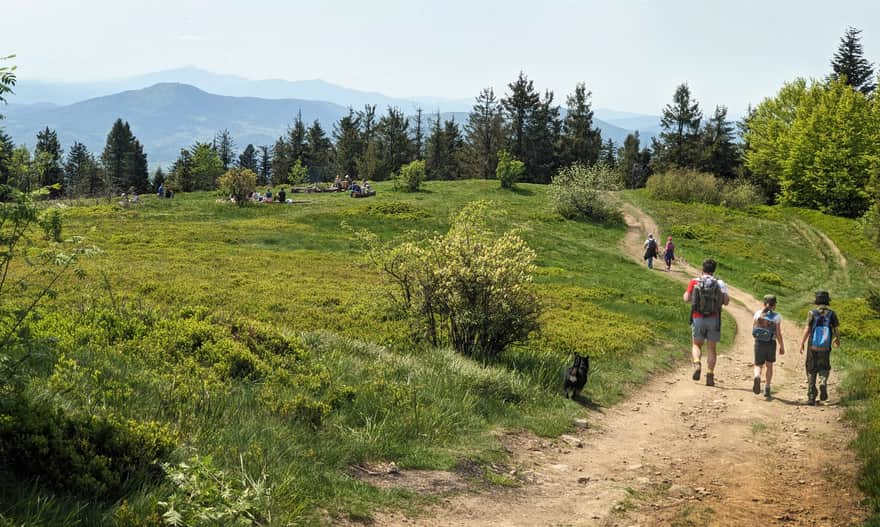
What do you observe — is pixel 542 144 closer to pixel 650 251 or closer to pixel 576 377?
pixel 650 251

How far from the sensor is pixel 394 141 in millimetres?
100875

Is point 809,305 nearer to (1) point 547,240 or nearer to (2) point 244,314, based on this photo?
(1) point 547,240

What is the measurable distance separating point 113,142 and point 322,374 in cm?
10785

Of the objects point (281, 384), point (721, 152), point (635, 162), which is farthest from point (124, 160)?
point (281, 384)

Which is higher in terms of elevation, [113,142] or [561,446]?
[113,142]

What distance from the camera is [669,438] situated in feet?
31.9

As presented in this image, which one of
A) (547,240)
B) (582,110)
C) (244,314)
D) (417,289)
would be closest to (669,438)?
(417,289)

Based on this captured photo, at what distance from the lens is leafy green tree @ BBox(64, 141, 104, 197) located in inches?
3511

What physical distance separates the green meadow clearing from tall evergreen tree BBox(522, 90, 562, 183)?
2584 inches

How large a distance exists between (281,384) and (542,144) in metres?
87.6

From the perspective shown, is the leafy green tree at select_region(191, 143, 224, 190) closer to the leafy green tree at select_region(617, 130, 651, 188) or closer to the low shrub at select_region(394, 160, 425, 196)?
the low shrub at select_region(394, 160, 425, 196)

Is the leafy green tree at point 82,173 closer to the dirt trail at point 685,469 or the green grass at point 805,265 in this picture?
the green grass at point 805,265

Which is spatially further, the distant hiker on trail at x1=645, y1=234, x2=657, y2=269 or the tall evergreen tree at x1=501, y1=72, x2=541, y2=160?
the tall evergreen tree at x1=501, y1=72, x2=541, y2=160

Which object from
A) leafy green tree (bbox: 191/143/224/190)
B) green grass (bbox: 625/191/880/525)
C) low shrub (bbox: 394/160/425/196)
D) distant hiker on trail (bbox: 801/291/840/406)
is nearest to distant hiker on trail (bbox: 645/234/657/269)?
green grass (bbox: 625/191/880/525)
